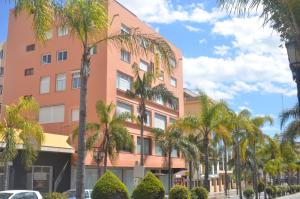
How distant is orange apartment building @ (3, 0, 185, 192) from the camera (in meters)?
41.5

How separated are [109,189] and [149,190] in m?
2.80

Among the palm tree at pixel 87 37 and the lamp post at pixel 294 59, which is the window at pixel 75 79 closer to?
the palm tree at pixel 87 37

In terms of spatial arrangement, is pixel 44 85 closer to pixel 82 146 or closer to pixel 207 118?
pixel 207 118

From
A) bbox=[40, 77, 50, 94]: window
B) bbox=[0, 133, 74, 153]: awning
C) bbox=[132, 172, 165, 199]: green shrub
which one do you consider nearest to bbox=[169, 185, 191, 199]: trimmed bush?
bbox=[132, 172, 165, 199]: green shrub

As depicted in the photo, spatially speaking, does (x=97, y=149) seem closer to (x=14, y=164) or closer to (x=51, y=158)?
(x=51, y=158)

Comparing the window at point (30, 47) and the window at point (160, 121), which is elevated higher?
the window at point (30, 47)

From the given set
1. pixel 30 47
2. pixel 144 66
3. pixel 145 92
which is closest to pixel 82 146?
pixel 145 92

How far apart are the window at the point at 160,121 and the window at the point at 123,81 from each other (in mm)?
6926

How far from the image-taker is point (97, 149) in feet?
116

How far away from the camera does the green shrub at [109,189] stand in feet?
55.4

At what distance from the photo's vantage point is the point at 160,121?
51781 millimetres

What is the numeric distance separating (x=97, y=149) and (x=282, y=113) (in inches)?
578

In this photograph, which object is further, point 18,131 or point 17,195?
point 18,131

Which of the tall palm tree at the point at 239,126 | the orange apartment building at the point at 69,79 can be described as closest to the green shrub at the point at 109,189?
the orange apartment building at the point at 69,79
